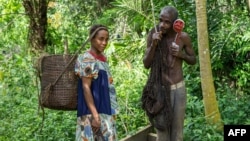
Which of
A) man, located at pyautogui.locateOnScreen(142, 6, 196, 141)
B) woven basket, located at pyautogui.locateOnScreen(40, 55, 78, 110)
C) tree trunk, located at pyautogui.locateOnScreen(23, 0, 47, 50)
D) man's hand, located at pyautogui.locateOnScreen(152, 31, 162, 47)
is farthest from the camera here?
tree trunk, located at pyautogui.locateOnScreen(23, 0, 47, 50)

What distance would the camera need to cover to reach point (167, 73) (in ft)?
12.1

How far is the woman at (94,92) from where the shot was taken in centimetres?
325

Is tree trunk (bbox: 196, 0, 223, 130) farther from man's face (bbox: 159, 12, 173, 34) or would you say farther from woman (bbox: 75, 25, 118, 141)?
woman (bbox: 75, 25, 118, 141)

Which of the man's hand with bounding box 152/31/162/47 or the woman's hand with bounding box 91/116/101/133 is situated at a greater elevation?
the man's hand with bounding box 152/31/162/47

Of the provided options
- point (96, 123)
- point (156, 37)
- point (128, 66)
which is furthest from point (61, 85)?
point (128, 66)

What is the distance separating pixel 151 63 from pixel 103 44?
61cm

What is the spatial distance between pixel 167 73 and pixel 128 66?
3.05 meters

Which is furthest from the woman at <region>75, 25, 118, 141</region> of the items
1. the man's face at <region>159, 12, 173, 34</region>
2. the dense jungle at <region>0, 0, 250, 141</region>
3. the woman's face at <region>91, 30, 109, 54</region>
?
the dense jungle at <region>0, 0, 250, 141</region>

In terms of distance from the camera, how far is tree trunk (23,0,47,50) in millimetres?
7215

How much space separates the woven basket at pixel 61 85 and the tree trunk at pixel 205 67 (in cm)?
182

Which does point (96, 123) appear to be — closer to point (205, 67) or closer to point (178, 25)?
point (178, 25)

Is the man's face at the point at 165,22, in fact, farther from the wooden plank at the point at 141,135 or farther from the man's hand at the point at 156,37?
the wooden plank at the point at 141,135

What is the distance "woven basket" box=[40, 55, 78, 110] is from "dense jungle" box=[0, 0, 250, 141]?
169 cm

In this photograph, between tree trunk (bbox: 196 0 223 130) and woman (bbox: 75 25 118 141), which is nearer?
woman (bbox: 75 25 118 141)
